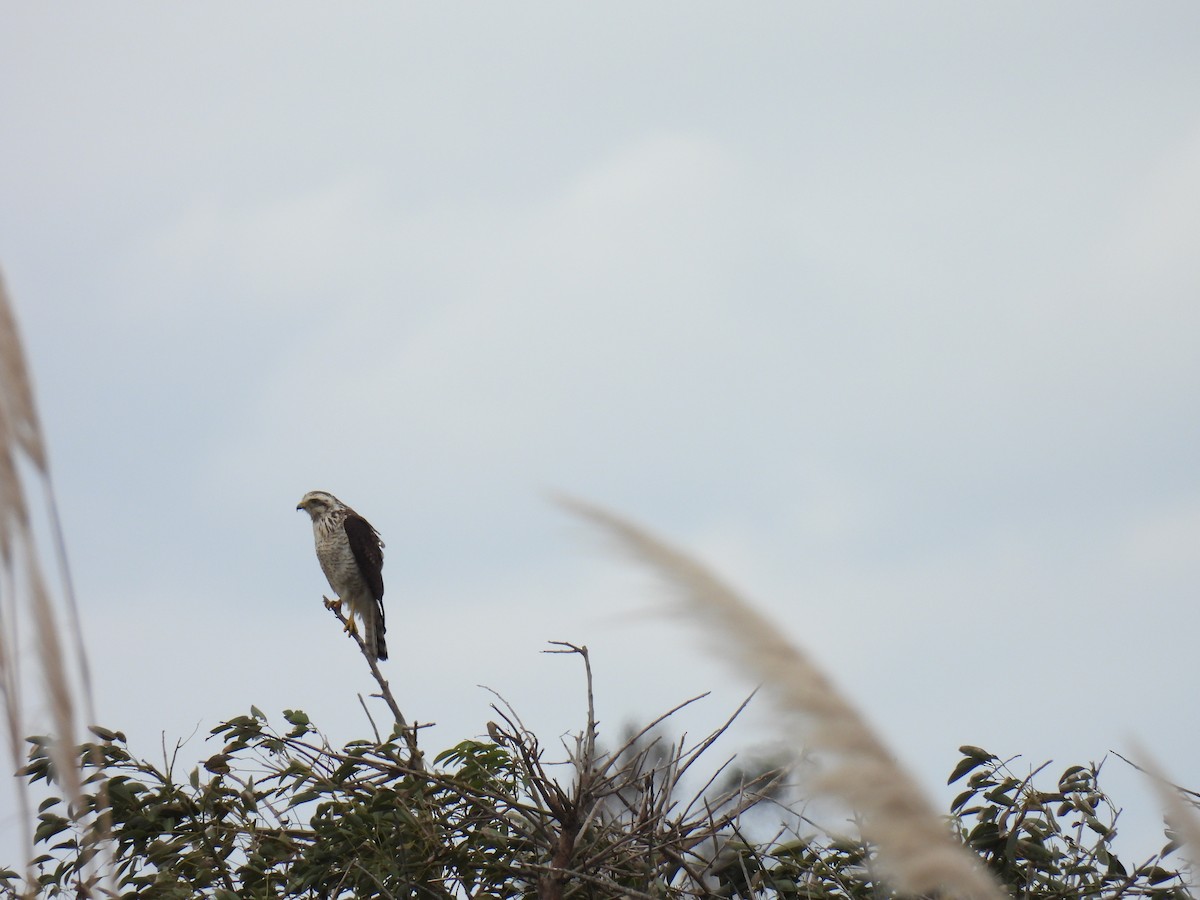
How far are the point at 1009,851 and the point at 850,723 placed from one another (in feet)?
8.21

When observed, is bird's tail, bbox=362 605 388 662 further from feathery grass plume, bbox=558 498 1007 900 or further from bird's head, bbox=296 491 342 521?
feathery grass plume, bbox=558 498 1007 900

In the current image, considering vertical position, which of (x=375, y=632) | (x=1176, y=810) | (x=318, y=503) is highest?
(x=318, y=503)

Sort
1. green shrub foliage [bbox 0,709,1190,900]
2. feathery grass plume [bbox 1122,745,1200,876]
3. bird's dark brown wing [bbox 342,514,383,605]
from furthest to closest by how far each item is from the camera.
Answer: bird's dark brown wing [bbox 342,514,383,605] < green shrub foliage [bbox 0,709,1190,900] < feathery grass plume [bbox 1122,745,1200,876]

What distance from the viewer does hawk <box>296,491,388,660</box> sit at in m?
9.05

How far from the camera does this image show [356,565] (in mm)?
9086

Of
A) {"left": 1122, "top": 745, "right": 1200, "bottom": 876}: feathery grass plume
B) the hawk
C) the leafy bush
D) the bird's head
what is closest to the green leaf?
the leafy bush

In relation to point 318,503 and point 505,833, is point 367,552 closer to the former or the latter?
point 318,503

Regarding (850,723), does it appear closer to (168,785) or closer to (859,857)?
(859,857)

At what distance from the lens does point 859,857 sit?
10.9 feet

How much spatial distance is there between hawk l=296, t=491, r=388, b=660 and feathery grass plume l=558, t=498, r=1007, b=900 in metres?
8.28

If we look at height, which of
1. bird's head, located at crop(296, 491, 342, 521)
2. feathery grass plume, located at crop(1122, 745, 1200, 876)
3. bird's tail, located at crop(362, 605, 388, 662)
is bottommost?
feathery grass plume, located at crop(1122, 745, 1200, 876)

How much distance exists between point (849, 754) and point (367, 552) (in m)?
8.36

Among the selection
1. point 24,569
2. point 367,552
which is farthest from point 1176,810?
point 367,552

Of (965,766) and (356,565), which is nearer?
(965,766)
